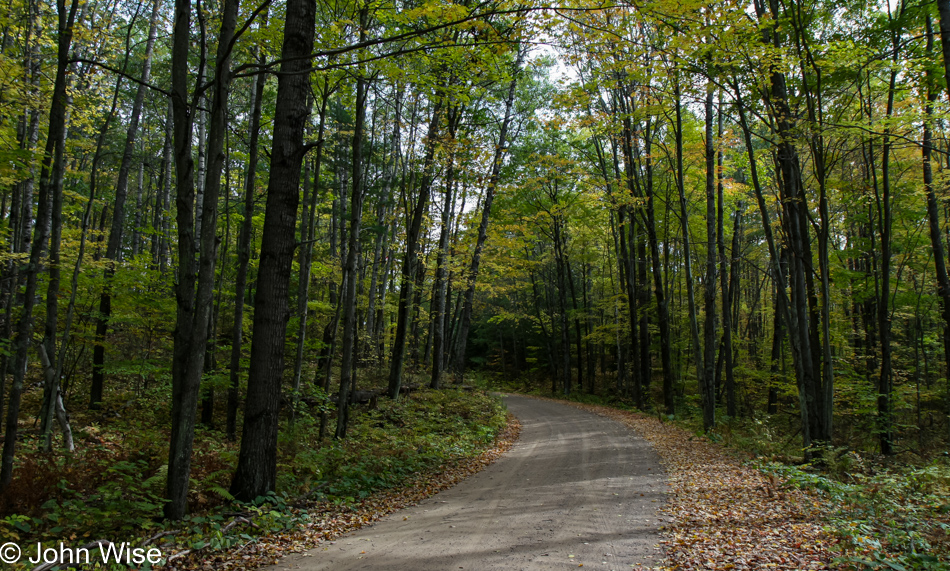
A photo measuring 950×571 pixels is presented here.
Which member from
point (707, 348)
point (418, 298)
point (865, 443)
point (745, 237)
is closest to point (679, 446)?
point (707, 348)

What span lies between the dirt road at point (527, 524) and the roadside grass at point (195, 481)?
2.39 ft

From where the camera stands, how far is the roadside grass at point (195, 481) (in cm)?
414

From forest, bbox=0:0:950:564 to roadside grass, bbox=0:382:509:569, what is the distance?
0.44ft

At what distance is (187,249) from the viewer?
4.62 meters

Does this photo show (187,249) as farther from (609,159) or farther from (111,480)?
(609,159)

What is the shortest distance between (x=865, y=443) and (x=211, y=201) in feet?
57.5

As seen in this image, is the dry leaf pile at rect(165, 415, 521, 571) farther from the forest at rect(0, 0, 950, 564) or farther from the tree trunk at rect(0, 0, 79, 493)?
the tree trunk at rect(0, 0, 79, 493)

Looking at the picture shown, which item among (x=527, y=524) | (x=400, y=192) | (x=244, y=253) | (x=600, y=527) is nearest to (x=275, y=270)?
(x=244, y=253)

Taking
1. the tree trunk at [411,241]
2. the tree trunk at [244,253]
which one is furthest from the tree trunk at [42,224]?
the tree trunk at [411,241]

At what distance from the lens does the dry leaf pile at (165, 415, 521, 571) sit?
395 centimetres

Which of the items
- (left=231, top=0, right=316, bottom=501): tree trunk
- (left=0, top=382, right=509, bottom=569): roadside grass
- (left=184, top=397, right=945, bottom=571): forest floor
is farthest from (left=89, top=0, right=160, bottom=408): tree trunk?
(left=184, top=397, right=945, bottom=571): forest floor

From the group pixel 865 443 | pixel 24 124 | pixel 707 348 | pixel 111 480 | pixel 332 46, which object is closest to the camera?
pixel 111 480

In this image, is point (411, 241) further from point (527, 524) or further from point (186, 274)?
point (527, 524)

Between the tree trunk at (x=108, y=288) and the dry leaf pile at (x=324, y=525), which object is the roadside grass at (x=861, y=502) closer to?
the dry leaf pile at (x=324, y=525)
